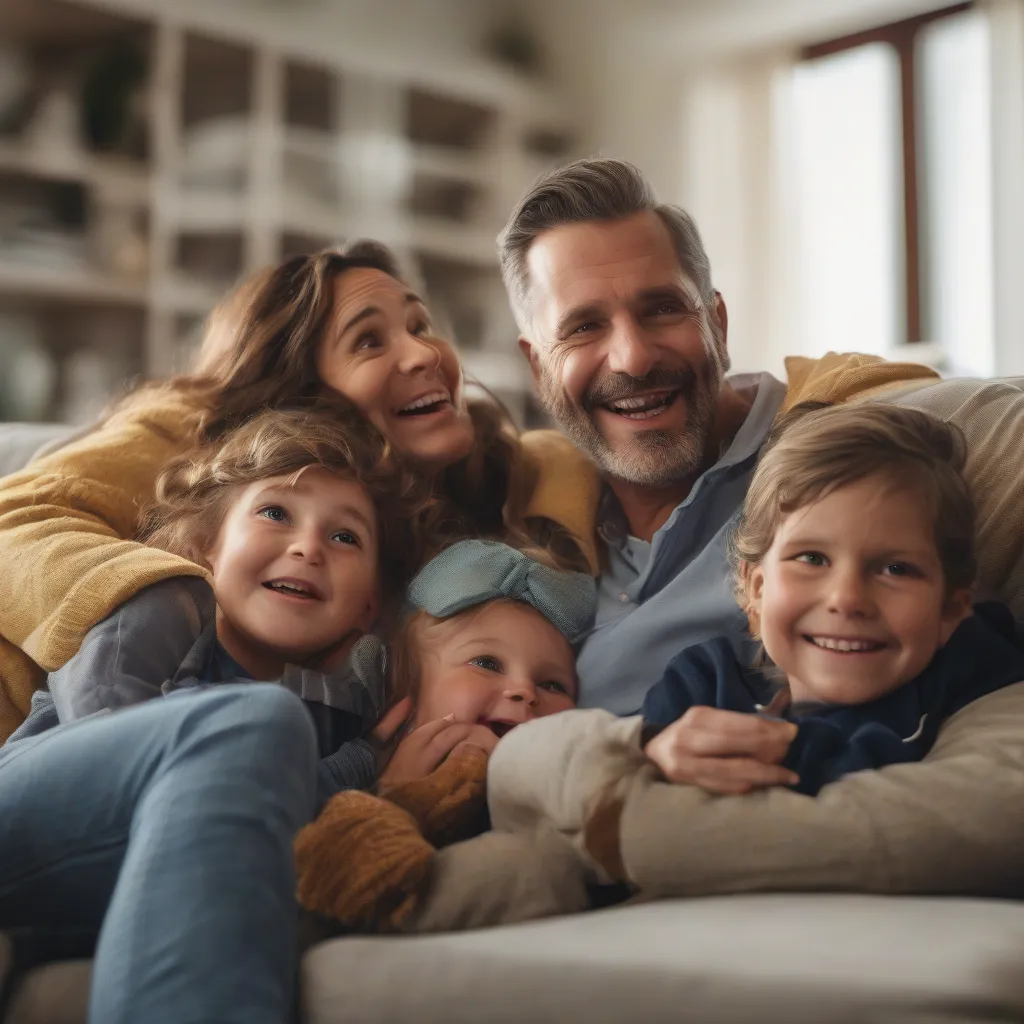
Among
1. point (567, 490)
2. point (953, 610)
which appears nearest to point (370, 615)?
point (567, 490)

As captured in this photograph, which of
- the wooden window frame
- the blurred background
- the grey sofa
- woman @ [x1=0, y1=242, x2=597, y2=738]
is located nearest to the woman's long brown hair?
woman @ [x1=0, y1=242, x2=597, y2=738]

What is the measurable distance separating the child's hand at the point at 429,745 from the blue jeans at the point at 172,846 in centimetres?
27

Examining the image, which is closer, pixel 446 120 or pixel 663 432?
pixel 663 432

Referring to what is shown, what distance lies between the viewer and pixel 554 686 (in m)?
1.53

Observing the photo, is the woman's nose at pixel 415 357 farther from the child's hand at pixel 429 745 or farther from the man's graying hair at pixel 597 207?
the child's hand at pixel 429 745

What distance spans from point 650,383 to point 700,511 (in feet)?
0.62

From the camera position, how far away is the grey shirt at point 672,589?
1.52m

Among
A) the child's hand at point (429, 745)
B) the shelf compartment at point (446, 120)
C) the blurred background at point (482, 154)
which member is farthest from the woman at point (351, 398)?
the shelf compartment at point (446, 120)

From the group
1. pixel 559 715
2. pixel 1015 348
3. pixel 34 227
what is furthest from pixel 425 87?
pixel 559 715

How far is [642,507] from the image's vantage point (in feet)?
5.82

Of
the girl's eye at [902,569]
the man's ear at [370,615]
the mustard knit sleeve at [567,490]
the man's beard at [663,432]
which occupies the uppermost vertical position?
the man's beard at [663,432]

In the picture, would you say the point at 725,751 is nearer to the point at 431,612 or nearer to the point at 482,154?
the point at 431,612

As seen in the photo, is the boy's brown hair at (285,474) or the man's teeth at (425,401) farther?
Result: the man's teeth at (425,401)

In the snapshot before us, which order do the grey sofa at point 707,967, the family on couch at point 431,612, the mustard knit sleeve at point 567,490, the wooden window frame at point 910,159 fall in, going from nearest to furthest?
the grey sofa at point 707,967 < the family on couch at point 431,612 < the mustard knit sleeve at point 567,490 < the wooden window frame at point 910,159
